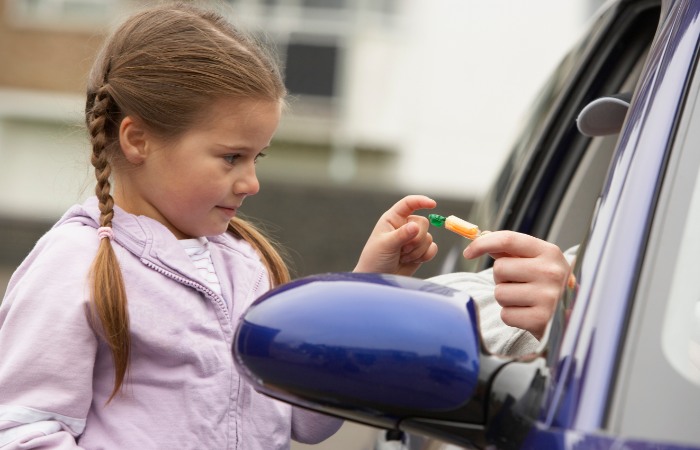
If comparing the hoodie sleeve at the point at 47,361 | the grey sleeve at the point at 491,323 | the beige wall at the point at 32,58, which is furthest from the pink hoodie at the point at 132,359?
the beige wall at the point at 32,58

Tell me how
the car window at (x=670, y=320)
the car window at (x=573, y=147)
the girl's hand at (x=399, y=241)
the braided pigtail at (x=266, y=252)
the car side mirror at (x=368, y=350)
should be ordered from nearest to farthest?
the car window at (x=670, y=320) → the car side mirror at (x=368, y=350) → the girl's hand at (x=399, y=241) → the braided pigtail at (x=266, y=252) → the car window at (x=573, y=147)

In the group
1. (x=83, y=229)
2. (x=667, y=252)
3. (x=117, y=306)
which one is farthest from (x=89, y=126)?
(x=667, y=252)

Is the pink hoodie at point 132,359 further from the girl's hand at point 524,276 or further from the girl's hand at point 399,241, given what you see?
the girl's hand at point 524,276

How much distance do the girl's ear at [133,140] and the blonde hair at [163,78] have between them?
0.07 feet

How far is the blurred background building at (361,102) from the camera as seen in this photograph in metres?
16.0

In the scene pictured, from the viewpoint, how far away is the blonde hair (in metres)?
2.18

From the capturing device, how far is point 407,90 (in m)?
17.6

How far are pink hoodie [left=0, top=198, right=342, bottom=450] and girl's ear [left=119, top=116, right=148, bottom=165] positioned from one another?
10 cm

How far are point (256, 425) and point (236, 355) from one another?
22.6 inches

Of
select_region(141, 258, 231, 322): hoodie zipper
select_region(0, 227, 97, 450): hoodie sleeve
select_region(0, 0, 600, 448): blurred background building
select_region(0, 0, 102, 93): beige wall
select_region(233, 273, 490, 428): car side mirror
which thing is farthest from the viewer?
select_region(0, 0, 102, 93): beige wall

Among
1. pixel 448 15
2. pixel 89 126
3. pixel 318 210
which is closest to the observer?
pixel 89 126

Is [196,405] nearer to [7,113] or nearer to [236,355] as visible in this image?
[236,355]

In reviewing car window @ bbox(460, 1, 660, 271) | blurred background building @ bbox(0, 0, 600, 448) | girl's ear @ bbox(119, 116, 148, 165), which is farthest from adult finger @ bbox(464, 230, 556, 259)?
blurred background building @ bbox(0, 0, 600, 448)

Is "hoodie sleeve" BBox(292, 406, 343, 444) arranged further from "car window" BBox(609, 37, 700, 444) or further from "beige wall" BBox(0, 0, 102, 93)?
"beige wall" BBox(0, 0, 102, 93)
